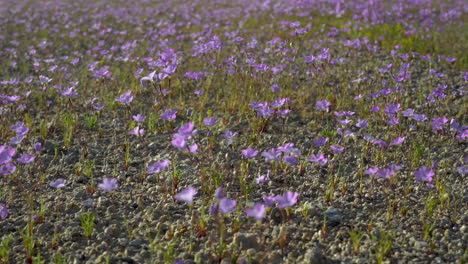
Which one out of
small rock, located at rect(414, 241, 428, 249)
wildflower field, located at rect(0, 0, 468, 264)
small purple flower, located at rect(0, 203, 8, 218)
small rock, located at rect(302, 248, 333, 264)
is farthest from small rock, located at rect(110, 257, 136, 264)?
small rock, located at rect(414, 241, 428, 249)

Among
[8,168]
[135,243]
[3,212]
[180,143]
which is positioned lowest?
[135,243]

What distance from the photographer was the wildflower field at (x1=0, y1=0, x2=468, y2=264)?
2.75 m

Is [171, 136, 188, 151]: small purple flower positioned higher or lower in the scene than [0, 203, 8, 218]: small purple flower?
higher

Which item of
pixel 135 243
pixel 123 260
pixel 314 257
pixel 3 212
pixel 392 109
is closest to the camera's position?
pixel 314 257

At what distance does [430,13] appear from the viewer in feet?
30.9

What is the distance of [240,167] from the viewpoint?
3613 mm

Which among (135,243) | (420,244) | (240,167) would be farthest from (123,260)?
(420,244)

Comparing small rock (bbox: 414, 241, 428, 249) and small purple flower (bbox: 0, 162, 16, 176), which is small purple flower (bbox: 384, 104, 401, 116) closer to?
small rock (bbox: 414, 241, 428, 249)

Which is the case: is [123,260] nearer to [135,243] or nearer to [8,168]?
[135,243]

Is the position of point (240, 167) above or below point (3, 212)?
below

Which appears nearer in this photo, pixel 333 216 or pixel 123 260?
pixel 123 260

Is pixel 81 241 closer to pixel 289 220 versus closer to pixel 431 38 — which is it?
pixel 289 220

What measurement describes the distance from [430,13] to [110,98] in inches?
274

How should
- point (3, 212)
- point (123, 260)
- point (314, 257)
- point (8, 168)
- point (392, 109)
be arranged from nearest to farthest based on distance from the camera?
point (314, 257) → point (123, 260) → point (3, 212) → point (8, 168) → point (392, 109)
